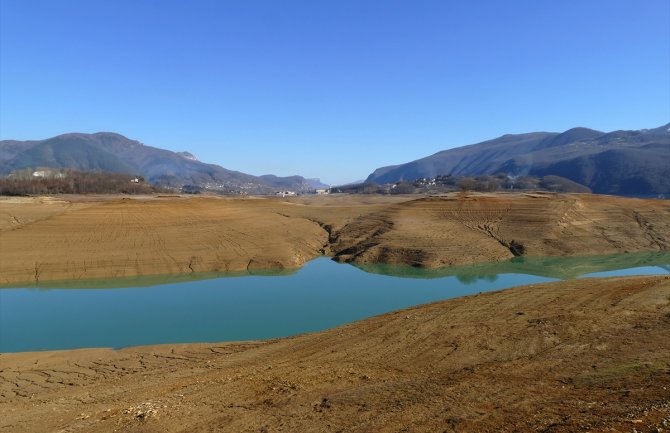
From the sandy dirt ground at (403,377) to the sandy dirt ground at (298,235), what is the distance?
14.7 metres

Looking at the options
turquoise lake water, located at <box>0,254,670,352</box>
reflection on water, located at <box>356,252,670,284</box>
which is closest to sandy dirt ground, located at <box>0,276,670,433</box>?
turquoise lake water, located at <box>0,254,670,352</box>

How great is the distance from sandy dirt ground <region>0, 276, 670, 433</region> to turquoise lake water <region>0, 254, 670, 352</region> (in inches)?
103

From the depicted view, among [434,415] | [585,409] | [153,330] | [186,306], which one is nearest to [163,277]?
[186,306]

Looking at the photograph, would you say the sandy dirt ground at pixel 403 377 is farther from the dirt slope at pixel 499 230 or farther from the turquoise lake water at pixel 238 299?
the dirt slope at pixel 499 230

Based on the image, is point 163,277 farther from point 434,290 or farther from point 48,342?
point 434,290

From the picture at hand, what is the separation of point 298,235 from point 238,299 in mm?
15338

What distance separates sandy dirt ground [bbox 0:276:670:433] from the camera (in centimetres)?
687

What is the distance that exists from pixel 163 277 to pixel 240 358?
53.0ft

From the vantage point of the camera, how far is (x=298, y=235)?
120ft

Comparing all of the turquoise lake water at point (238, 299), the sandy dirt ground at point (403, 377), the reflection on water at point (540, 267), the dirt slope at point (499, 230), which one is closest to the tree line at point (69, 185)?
the turquoise lake water at point (238, 299)

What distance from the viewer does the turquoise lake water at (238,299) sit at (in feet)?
53.7

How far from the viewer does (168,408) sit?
315 inches

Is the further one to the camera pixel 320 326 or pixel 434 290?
pixel 434 290

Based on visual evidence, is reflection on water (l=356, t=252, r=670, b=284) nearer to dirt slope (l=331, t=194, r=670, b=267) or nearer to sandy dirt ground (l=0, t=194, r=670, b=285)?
dirt slope (l=331, t=194, r=670, b=267)
